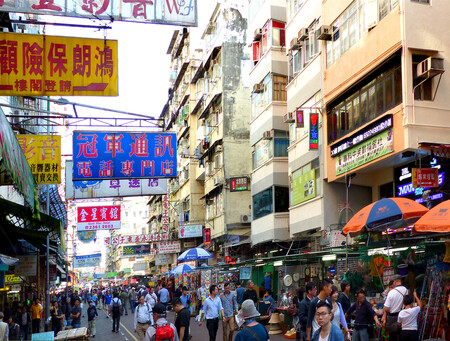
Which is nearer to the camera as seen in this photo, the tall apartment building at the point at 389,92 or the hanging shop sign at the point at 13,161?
the hanging shop sign at the point at 13,161

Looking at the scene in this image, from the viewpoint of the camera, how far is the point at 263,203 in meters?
35.2

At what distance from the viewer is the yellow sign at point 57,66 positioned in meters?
12.5

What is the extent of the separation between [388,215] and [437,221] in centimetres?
217

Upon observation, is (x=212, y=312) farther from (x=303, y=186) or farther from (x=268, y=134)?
(x=268, y=134)

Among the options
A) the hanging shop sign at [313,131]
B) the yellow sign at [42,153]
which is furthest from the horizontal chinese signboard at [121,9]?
the hanging shop sign at [313,131]

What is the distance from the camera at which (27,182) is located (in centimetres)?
1097

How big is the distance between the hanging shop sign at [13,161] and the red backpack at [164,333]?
304cm

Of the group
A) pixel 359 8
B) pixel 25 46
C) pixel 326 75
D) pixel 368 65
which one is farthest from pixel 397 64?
pixel 25 46

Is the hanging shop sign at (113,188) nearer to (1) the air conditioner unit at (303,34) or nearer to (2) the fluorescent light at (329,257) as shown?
(1) the air conditioner unit at (303,34)

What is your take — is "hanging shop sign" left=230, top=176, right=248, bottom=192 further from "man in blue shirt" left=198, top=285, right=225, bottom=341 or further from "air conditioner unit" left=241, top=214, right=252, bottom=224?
"man in blue shirt" left=198, top=285, right=225, bottom=341

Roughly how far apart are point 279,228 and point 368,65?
41.5ft

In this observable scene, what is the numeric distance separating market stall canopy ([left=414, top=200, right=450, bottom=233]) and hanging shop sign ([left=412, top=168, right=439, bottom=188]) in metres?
6.40

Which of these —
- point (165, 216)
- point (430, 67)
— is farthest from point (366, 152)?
point (165, 216)

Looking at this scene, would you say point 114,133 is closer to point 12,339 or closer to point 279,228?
point 12,339
